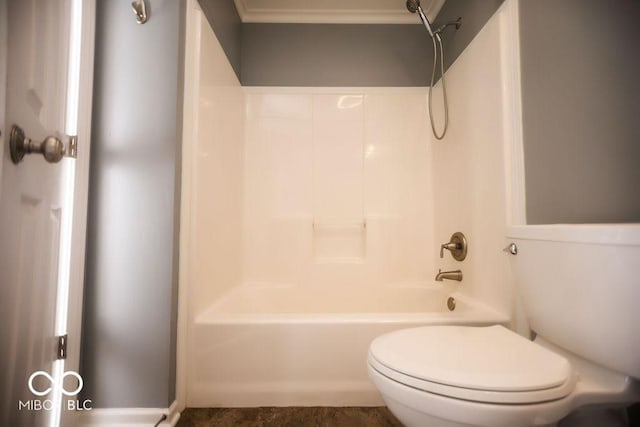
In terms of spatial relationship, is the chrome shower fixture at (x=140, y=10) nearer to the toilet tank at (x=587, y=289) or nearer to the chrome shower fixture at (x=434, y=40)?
the chrome shower fixture at (x=434, y=40)

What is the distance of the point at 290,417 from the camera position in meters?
1.05

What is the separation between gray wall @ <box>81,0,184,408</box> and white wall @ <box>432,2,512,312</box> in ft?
4.25

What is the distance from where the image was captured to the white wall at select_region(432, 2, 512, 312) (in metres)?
1.14

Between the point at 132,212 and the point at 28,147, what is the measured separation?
35 cm

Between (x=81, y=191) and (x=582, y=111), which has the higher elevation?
(x=582, y=111)

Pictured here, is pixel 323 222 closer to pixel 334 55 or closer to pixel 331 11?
pixel 334 55

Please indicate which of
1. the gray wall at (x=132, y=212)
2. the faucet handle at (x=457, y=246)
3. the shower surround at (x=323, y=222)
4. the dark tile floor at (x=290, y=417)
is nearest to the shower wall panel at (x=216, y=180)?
the shower surround at (x=323, y=222)

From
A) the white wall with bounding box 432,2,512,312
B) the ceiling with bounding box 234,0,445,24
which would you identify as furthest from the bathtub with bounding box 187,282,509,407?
the ceiling with bounding box 234,0,445,24

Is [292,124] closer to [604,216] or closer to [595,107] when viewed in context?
[595,107]

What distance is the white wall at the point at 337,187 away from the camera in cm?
183

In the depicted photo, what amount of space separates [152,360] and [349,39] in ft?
6.93

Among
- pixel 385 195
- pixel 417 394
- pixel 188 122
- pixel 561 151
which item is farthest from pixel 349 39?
pixel 417 394

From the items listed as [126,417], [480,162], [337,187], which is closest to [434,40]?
[480,162]

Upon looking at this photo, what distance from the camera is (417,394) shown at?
1.97ft
